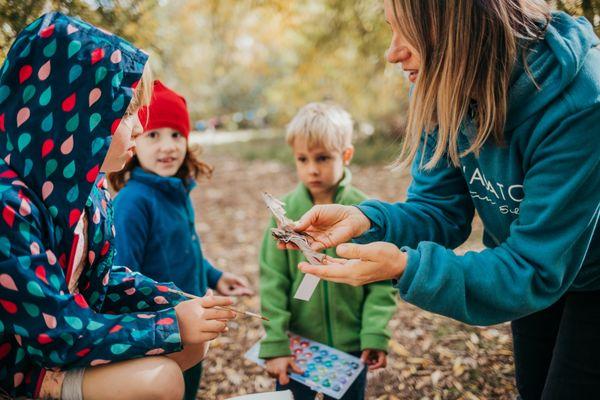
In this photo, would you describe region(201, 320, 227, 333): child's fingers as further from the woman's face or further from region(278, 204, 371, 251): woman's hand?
the woman's face

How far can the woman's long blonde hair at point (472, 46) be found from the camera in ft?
5.11

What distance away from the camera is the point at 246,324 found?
3.88 meters

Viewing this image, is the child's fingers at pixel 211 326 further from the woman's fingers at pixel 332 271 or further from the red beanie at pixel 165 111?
the red beanie at pixel 165 111

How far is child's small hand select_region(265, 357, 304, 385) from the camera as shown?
227 centimetres

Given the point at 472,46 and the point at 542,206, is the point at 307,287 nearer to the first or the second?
the point at 542,206

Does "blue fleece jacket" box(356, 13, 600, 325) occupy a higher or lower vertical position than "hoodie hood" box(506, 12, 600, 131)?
lower

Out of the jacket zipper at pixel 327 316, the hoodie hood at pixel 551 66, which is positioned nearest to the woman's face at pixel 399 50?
the hoodie hood at pixel 551 66

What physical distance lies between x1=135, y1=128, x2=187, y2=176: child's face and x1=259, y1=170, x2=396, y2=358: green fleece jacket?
64 cm

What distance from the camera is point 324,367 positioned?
223cm

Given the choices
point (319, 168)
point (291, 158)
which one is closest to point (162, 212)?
point (319, 168)

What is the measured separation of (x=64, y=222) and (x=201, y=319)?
1.70 ft

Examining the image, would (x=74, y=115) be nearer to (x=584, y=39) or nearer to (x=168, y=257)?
(x=168, y=257)

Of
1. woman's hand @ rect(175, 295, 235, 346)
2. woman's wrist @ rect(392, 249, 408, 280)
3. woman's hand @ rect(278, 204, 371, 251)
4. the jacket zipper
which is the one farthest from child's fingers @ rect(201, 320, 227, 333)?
the jacket zipper

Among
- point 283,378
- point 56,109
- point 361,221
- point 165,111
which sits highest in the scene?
point 165,111
